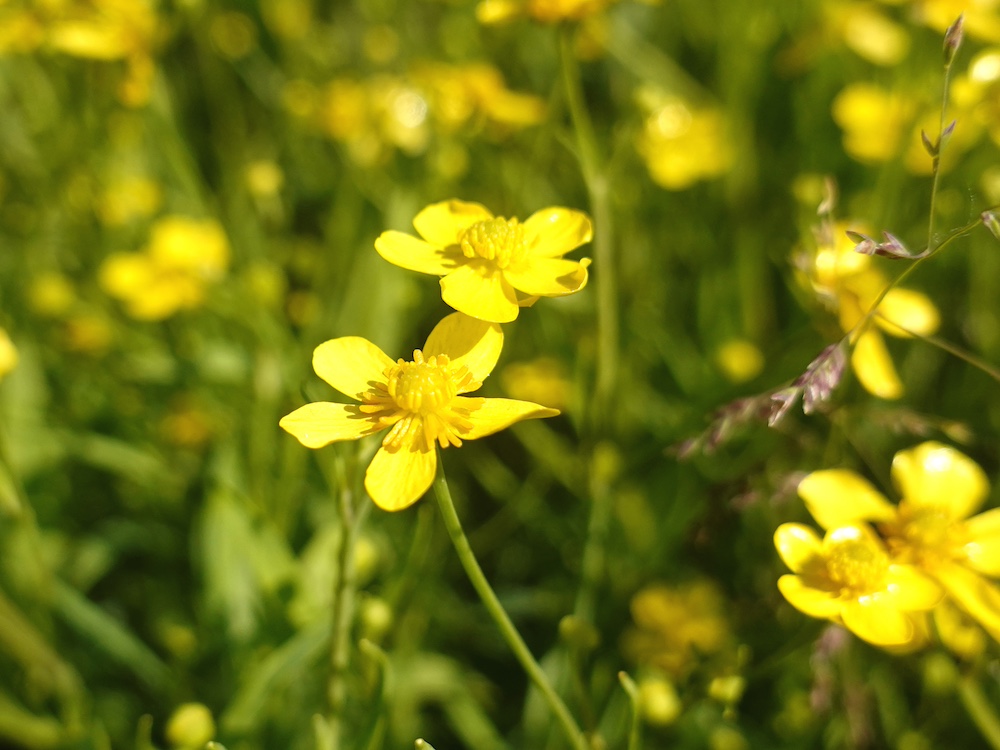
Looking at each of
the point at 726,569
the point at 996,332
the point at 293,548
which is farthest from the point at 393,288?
the point at 996,332

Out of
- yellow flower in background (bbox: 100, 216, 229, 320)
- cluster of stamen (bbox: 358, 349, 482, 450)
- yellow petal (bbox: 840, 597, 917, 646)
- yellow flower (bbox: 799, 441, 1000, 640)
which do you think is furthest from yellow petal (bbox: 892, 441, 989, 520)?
yellow flower in background (bbox: 100, 216, 229, 320)

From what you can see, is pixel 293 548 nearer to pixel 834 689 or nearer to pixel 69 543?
pixel 69 543

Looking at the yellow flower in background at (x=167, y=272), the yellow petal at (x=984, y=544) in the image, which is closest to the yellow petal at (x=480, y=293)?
the yellow petal at (x=984, y=544)

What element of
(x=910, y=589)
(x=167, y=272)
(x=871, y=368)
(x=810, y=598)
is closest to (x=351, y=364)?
(x=810, y=598)

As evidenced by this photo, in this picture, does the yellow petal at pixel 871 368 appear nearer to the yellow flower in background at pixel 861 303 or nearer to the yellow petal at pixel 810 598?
the yellow flower in background at pixel 861 303

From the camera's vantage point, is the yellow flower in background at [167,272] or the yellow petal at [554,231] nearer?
the yellow petal at [554,231]

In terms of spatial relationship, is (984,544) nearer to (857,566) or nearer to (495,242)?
(857,566)
